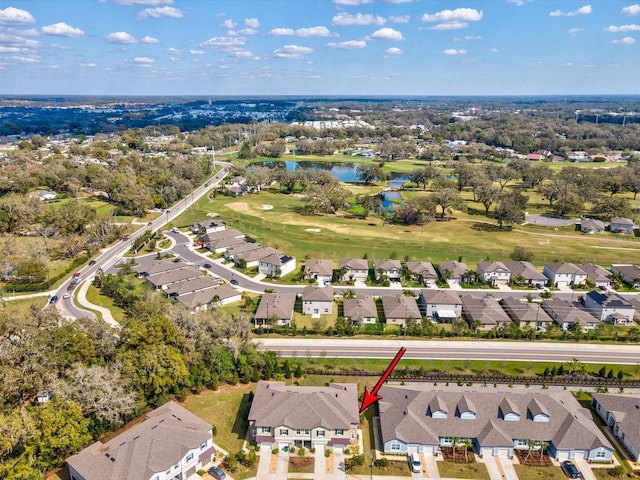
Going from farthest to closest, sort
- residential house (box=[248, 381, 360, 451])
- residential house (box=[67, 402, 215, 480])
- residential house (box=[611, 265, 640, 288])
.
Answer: residential house (box=[611, 265, 640, 288]) < residential house (box=[248, 381, 360, 451]) < residential house (box=[67, 402, 215, 480])

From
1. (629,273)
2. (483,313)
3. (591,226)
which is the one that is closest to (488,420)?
(483,313)

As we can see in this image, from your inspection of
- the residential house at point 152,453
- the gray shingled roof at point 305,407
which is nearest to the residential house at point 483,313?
the gray shingled roof at point 305,407

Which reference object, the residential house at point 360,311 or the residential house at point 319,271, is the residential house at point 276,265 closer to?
the residential house at point 319,271

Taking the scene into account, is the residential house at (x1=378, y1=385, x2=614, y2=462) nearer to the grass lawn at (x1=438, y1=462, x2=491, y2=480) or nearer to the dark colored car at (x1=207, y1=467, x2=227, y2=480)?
the grass lawn at (x1=438, y1=462, x2=491, y2=480)

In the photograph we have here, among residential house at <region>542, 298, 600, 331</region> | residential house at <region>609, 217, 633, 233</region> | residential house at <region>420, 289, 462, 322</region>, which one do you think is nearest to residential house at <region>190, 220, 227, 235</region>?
residential house at <region>420, 289, 462, 322</region>

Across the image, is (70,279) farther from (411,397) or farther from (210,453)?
→ (411,397)

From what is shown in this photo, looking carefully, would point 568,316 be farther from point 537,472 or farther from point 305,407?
point 305,407
